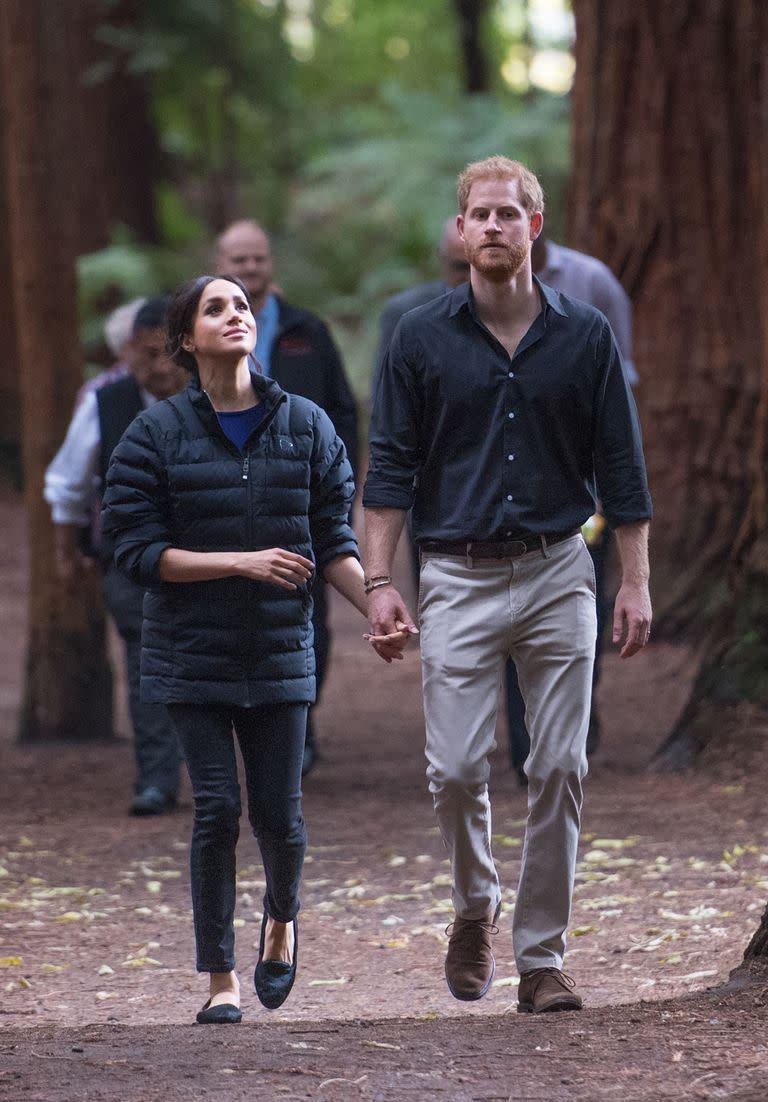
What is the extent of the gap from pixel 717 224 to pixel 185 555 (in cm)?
774

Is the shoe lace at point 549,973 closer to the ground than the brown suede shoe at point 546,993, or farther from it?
farther from it

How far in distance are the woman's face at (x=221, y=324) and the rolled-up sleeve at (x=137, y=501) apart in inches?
11.0

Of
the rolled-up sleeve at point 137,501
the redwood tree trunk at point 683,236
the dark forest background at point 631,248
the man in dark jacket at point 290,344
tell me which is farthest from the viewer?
the redwood tree trunk at point 683,236

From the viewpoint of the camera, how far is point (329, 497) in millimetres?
5023

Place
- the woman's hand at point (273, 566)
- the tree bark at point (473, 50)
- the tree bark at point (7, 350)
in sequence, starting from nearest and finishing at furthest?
the woman's hand at point (273, 566)
the tree bark at point (7, 350)
the tree bark at point (473, 50)

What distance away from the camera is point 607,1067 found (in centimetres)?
398

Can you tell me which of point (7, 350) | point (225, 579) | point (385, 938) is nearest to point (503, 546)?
point (225, 579)

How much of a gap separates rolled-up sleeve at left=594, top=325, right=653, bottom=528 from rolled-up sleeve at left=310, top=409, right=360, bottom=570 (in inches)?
28.9

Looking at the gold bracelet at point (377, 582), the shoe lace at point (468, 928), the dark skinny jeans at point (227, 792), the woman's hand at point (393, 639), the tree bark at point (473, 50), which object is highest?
the tree bark at point (473, 50)

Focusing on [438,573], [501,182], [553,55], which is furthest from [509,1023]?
[553,55]

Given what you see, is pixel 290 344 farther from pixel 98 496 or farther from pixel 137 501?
pixel 137 501

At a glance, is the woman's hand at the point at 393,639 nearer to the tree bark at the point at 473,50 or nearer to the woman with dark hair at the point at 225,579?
the woman with dark hair at the point at 225,579

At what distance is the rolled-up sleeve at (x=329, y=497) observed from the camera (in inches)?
196

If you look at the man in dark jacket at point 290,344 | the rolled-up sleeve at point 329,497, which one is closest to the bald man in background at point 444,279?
the man in dark jacket at point 290,344
